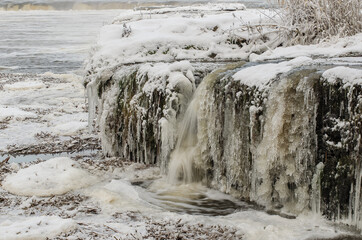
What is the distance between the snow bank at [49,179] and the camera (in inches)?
221

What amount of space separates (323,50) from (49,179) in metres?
3.72

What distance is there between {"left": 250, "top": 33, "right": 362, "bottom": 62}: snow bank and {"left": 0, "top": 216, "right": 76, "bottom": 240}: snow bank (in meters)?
3.69

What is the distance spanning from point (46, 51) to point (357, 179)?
19.4 metres

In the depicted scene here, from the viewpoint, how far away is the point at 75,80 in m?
14.5

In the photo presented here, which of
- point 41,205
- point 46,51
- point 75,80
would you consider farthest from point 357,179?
point 46,51

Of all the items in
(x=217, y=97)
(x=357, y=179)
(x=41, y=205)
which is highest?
(x=217, y=97)

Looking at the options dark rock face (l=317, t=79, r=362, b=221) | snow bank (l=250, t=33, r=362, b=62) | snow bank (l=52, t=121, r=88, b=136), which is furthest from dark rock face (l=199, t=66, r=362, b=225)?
snow bank (l=52, t=121, r=88, b=136)

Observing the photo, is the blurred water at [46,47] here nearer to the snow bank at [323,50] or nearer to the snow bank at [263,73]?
the snow bank at [323,50]

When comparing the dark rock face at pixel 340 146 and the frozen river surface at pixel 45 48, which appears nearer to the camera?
the dark rock face at pixel 340 146

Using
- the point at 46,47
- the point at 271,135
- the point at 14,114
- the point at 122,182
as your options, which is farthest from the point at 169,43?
the point at 46,47

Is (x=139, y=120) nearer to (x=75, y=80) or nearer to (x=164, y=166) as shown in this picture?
(x=164, y=166)

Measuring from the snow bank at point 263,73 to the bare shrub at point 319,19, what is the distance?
190cm

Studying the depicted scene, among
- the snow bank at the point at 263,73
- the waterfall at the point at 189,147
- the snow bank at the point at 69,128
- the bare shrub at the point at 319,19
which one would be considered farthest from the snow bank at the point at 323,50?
the snow bank at the point at 69,128

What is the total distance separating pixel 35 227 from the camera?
14.7 feet
